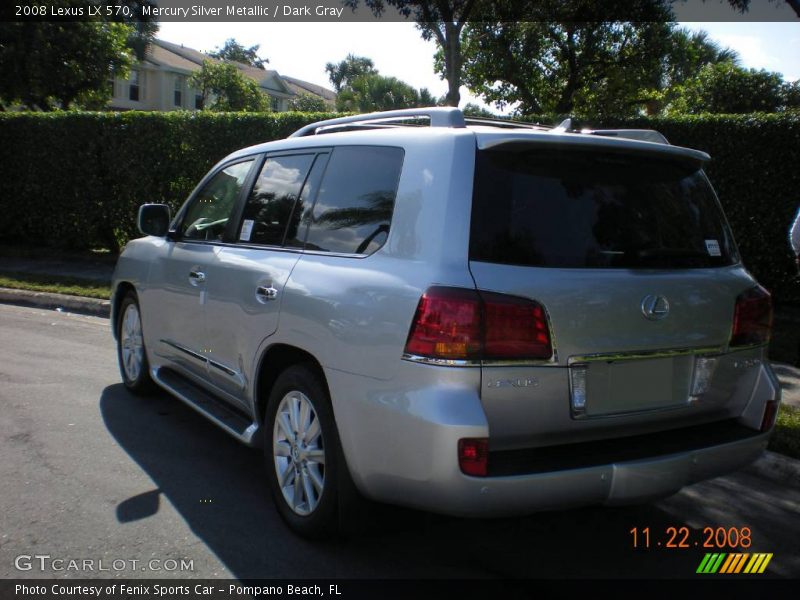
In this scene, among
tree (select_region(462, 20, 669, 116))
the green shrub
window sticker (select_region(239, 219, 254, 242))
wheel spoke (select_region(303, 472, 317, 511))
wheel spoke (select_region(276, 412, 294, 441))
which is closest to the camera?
wheel spoke (select_region(303, 472, 317, 511))

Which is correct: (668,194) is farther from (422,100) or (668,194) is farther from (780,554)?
(422,100)

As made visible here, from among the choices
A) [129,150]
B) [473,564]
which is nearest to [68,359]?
[473,564]

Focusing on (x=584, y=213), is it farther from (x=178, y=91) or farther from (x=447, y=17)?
(x=178, y=91)

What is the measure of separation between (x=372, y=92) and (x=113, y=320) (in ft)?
116

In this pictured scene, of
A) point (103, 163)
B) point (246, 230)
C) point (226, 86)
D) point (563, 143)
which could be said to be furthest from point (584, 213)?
point (226, 86)

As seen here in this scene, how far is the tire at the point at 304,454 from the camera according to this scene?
3223mm

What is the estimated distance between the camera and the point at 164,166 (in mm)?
13477

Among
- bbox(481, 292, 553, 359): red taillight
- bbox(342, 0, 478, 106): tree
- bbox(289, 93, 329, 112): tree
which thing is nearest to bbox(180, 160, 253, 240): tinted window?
bbox(481, 292, 553, 359): red taillight

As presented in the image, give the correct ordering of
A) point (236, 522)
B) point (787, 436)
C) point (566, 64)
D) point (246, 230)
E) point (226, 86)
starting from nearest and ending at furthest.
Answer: point (236, 522), point (246, 230), point (787, 436), point (566, 64), point (226, 86)

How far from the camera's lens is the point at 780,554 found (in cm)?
359

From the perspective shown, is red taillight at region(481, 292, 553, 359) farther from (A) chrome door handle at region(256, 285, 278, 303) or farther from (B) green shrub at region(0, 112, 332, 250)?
(B) green shrub at region(0, 112, 332, 250)

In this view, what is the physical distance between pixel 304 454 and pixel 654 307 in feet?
5.44

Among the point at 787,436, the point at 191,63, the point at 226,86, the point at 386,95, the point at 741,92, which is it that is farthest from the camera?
the point at 191,63

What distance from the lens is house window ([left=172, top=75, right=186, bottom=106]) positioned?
46059 millimetres
